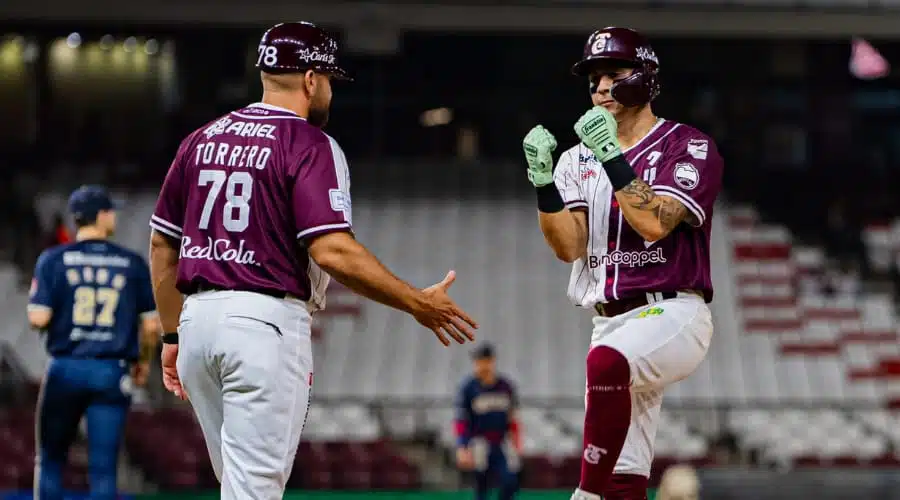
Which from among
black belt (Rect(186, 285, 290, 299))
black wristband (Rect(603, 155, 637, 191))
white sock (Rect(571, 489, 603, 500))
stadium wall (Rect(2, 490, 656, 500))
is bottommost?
stadium wall (Rect(2, 490, 656, 500))

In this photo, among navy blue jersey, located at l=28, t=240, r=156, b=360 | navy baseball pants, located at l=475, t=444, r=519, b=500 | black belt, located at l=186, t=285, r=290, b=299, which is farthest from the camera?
navy baseball pants, located at l=475, t=444, r=519, b=500

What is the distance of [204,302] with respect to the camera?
5.04 meters

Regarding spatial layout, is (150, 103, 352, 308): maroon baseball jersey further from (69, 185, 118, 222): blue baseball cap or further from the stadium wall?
the stadium wall

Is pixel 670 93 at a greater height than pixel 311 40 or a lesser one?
greater

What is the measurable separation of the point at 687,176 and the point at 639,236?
30 cm

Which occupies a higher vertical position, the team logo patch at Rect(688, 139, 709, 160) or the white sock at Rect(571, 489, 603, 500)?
the team logo patch at Rect(688, 139, 709, 160)

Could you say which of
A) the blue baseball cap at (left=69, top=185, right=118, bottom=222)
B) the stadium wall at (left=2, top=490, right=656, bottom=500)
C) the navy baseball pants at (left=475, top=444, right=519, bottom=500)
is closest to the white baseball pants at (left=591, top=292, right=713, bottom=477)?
the blue baseball cap at (left=69, top=185, right=118, bottom=222)

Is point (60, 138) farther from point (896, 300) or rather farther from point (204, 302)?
point (204, 302)

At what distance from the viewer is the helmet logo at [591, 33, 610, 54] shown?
19.1ft

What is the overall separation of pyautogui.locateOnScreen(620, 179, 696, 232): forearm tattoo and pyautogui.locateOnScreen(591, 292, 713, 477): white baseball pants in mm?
326

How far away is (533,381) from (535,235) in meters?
3.56

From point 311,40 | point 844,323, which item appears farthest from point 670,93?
point 311,40

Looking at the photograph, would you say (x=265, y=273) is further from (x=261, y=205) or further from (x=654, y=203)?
(x=654, y=203)

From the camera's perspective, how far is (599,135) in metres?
5.49
